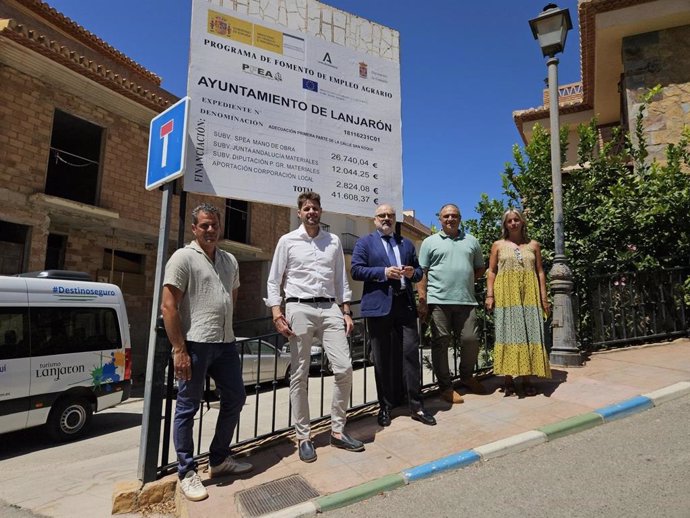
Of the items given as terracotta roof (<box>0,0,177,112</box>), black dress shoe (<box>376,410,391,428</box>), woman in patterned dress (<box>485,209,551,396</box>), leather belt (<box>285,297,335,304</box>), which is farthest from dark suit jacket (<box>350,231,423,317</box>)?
terracotta roof (<box>0,0,177,112</box>)

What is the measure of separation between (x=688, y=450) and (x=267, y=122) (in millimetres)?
3849

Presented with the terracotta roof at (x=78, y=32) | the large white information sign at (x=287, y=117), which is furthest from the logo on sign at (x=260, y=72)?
the terracotta roof at (x=78, y=32)

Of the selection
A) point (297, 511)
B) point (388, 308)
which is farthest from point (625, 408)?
point (297, 511)

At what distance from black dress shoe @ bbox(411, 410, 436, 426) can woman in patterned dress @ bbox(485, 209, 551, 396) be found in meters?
1.00

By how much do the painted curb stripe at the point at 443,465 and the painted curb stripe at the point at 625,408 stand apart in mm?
1278

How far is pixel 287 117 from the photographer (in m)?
3.94

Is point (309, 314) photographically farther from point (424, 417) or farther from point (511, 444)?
point (511, 444)

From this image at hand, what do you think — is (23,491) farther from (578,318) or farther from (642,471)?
(578,318)

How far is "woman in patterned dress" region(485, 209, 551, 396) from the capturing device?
4.19 m

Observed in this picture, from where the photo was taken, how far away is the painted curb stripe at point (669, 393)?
3857 mm

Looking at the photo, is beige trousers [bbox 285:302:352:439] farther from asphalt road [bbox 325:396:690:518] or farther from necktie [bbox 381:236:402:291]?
asphalt road [bbox 325:396:690:518]

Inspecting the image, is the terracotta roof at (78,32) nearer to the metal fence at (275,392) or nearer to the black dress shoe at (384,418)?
the metal fence at (275,392)

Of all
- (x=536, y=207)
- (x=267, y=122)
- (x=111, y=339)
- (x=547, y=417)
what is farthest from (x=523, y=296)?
(x=111, y=339)

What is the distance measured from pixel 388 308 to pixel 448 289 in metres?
0.77
